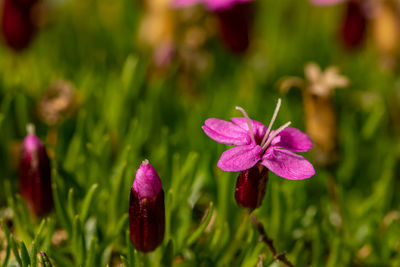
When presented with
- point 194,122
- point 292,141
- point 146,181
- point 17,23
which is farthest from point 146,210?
point 17,23

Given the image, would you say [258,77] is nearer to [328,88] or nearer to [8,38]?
[328,88]

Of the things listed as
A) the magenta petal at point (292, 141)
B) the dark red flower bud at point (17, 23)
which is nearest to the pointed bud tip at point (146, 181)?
the magenta petal at point (292, 141)

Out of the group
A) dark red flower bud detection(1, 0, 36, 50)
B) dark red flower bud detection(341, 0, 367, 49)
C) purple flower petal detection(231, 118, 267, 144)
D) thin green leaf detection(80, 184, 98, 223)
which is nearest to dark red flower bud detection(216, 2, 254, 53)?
dark red flower bud detection(341, 0, 367, 49)

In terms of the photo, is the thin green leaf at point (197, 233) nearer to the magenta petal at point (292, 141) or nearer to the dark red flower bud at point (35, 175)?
the magenta petal at point (292, 141)

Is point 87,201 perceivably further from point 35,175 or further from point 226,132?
point 226,132

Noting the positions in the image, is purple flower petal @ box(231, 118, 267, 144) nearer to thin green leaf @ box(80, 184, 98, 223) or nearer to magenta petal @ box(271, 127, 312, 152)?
magenta petal @ box(271, 127, 312, 152)

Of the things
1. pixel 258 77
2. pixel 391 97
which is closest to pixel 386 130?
pixel 391 97

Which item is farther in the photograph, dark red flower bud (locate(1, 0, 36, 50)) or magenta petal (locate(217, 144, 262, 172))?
dark red flower bud (locate(1, 0, 36, 50))
